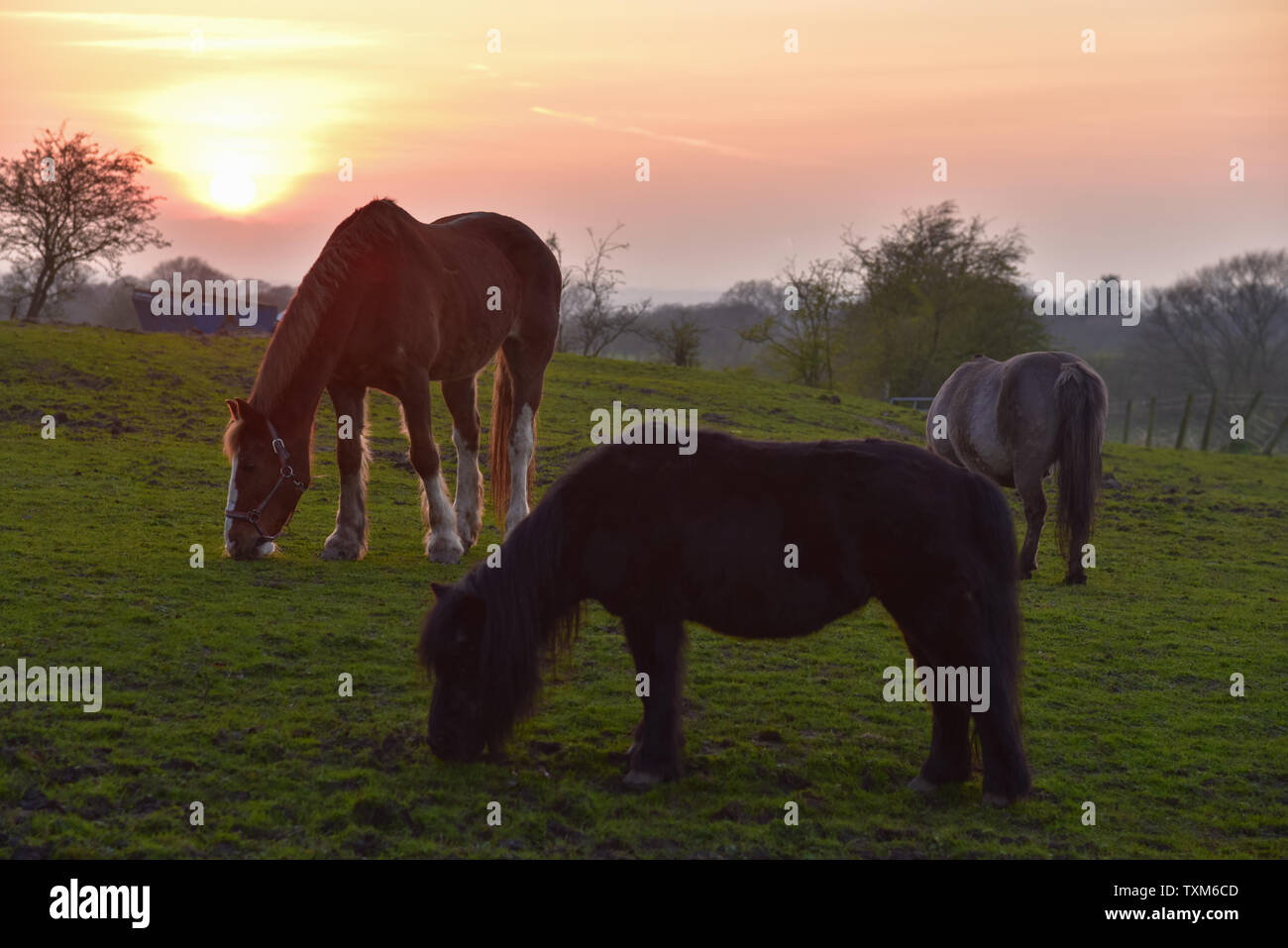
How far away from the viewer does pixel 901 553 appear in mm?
3818

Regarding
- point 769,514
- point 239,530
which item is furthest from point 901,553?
point 239,530

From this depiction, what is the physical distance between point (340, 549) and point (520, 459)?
1.62m

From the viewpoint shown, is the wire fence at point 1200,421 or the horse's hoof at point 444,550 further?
the wire fence at point 1200,421

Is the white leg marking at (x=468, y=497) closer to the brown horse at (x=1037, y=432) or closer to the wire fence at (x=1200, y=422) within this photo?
the brown horse at (x=1037, y=432)

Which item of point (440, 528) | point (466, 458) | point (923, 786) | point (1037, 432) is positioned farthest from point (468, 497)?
A: point (923, 786)

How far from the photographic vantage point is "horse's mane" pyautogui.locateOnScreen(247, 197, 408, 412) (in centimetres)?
661

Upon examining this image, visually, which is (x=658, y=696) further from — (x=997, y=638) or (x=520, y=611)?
(x=997, y=638)

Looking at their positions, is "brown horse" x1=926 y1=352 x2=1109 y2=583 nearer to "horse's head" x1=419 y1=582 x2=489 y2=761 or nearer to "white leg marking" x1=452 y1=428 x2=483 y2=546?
"white leg marking" x1=452 y1=428 x2=483 y2=546

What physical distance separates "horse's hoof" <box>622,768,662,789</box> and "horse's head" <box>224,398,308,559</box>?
351 centimetres

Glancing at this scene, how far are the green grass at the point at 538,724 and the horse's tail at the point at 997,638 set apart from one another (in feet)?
0.48

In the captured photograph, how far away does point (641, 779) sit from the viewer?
398cm

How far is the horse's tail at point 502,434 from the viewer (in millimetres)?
8547

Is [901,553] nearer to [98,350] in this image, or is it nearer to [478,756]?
[478,756]

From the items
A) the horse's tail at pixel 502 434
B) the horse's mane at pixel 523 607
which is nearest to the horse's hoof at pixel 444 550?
the horse's tail at pixel 502 434
